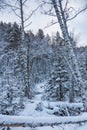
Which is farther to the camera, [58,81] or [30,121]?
[58,81]

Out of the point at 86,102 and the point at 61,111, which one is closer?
the point at 86,102

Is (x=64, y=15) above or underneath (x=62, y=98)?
above

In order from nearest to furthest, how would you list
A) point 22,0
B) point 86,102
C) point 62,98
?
point 86,102
point 22,0
point 62,98

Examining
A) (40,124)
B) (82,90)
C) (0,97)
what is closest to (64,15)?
(82,90)

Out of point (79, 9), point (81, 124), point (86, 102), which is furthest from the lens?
point (79, 9)

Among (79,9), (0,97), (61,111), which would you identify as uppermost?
(79,9)

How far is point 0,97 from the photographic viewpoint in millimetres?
10586

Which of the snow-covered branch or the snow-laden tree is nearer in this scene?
the snow-covered branch

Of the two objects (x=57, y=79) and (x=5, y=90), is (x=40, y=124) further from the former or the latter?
(x=57, y=79)

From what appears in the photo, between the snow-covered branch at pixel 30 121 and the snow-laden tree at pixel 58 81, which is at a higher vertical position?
the snow-laden tree at pixel 58 81

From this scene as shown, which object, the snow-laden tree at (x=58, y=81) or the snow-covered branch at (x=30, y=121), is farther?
the snow-laden tree at (x=58, y=81)

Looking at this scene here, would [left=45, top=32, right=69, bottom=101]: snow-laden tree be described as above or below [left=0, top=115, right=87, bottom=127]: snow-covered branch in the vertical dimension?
above

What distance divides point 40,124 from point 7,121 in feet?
3.46

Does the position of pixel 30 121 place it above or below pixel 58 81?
below
